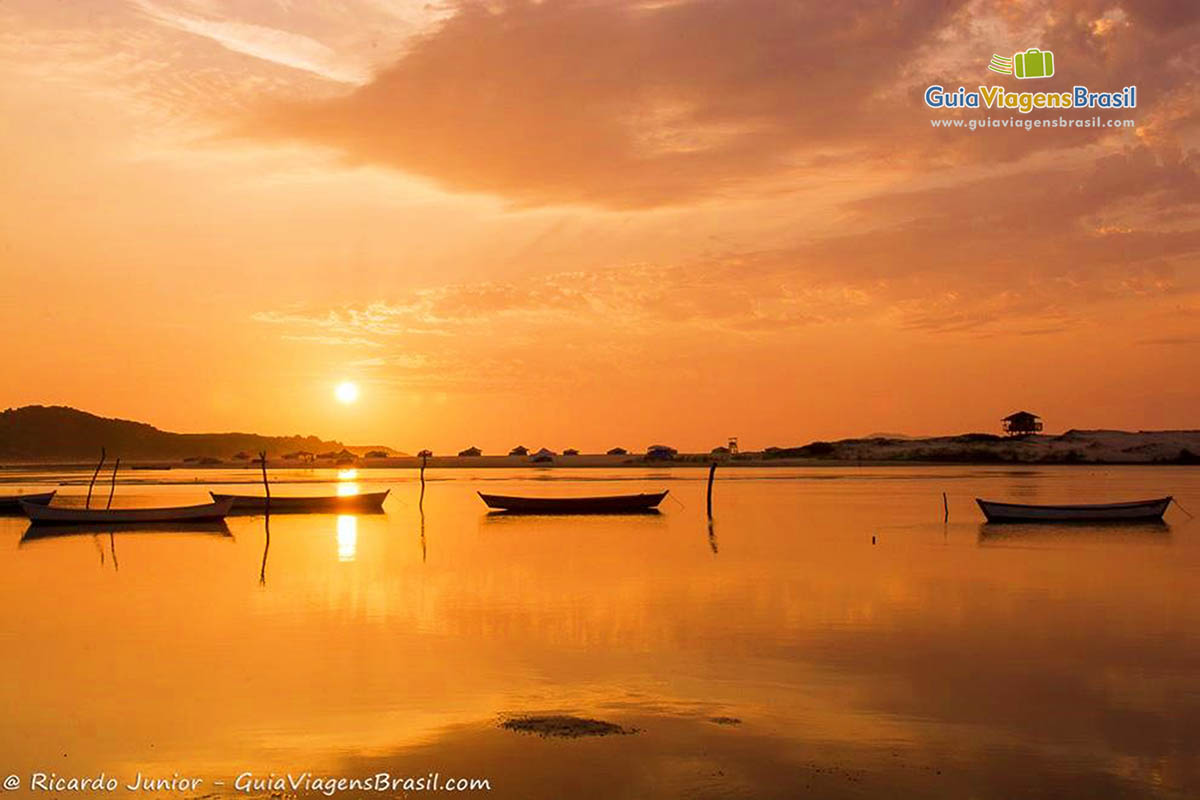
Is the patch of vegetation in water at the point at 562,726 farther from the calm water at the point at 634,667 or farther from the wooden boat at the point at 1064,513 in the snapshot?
the wooden boat at the point at 1064,513

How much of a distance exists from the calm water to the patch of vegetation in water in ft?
0.79

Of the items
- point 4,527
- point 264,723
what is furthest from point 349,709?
point 4,527

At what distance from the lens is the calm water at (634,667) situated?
1172 cm

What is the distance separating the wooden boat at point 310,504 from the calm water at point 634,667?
21115 mm

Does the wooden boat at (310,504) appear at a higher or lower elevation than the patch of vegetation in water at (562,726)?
higher

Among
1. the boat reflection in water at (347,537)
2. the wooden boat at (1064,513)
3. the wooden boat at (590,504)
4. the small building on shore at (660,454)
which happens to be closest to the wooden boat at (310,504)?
the boat reflection in water at (347,537)

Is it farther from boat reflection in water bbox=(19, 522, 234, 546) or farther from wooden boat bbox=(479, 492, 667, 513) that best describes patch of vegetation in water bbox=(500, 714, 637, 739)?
wooden boat bbox=(479, 492, 667, 513)

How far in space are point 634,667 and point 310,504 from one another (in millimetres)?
45098

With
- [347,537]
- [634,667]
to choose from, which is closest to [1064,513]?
[347,537]

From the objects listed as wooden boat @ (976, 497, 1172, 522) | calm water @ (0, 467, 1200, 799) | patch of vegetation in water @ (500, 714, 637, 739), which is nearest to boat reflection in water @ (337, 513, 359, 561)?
calm water @ (0, 467, 1200, 799)

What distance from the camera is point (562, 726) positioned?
43.0 feet

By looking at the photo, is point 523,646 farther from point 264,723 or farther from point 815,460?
point 815,460

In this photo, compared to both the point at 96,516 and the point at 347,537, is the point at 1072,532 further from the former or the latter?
the point at 96,516

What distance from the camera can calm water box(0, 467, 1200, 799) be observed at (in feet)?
38.4
